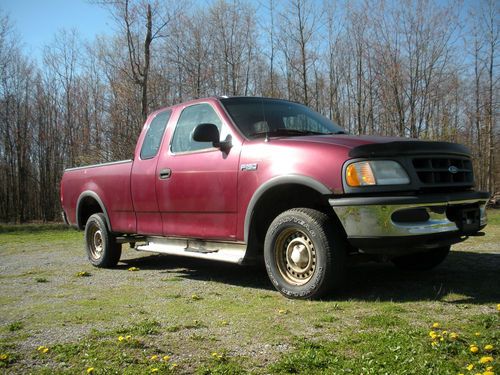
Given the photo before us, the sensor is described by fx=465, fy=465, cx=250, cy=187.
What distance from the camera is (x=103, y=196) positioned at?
279 inches

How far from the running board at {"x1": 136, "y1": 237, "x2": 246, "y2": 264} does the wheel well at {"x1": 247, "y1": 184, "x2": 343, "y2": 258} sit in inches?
6.8

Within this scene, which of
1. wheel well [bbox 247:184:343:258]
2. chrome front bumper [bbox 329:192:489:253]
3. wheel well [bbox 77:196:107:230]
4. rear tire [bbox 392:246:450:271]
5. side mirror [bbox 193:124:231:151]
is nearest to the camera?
chrome front bumper [bbox 329:192:489:253]

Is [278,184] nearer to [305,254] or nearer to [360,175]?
[305,254]

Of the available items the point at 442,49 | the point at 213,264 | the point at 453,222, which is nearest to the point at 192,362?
the point at 453,222

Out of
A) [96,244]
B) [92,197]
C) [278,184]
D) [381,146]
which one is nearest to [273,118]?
[278,184]

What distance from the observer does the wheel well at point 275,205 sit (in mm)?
4539

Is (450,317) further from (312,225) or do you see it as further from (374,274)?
(374,274)

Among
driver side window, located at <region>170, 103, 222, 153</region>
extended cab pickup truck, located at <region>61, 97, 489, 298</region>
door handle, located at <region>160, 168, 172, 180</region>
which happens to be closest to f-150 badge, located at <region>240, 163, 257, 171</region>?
extended cab pickup truck, located at <region>61, 97, 489, 298</region>

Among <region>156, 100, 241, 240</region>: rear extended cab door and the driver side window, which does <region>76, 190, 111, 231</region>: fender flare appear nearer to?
<region>156, 100, 241, 240</region>: rear extended cab door

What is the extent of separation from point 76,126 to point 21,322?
32.5 metres

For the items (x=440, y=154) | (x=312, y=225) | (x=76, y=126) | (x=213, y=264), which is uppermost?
(x=76, y=126)

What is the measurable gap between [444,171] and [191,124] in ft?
10.1

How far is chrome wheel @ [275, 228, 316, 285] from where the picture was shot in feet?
14.3

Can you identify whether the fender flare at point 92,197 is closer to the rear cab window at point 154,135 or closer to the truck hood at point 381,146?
the rear cab window at point 154,135
